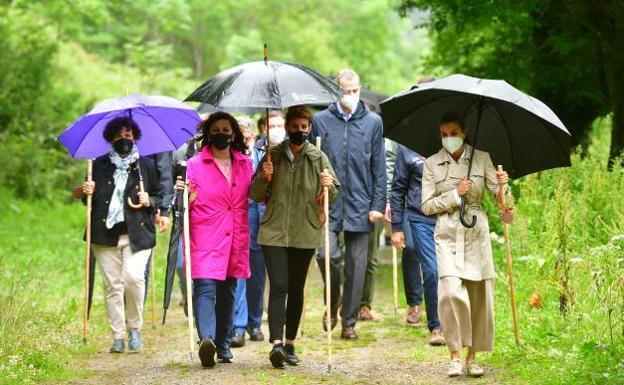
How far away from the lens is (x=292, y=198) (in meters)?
8.75

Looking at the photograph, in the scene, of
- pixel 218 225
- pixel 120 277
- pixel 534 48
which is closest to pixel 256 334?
pixel 120 277

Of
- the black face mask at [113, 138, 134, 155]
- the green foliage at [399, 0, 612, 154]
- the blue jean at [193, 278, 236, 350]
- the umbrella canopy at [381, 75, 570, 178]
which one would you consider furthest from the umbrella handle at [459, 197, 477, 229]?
the green foliage at [399, 0, 612, 154]

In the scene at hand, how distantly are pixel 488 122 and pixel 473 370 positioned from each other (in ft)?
6.40

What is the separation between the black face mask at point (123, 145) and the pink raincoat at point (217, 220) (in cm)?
129

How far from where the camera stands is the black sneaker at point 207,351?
8430 millimetres

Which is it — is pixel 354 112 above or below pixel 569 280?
above

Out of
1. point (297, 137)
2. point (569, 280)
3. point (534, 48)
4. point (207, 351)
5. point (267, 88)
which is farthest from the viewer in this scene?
point (534, 48)

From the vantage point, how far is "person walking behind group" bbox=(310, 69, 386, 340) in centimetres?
1046

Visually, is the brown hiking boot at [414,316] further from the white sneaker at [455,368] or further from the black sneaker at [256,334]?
the white sneaker at [455,368]

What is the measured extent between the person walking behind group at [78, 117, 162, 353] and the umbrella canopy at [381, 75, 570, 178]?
8.35 feet

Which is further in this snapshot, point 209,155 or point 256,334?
point 256,334

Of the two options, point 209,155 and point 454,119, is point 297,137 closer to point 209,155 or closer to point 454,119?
point 209,155

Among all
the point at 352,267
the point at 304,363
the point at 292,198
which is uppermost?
the point at 292,198

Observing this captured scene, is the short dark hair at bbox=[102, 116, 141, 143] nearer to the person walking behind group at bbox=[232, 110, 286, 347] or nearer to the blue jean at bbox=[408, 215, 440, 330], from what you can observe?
the person walking behind group at bbox=[232, 110, 286, 347]
